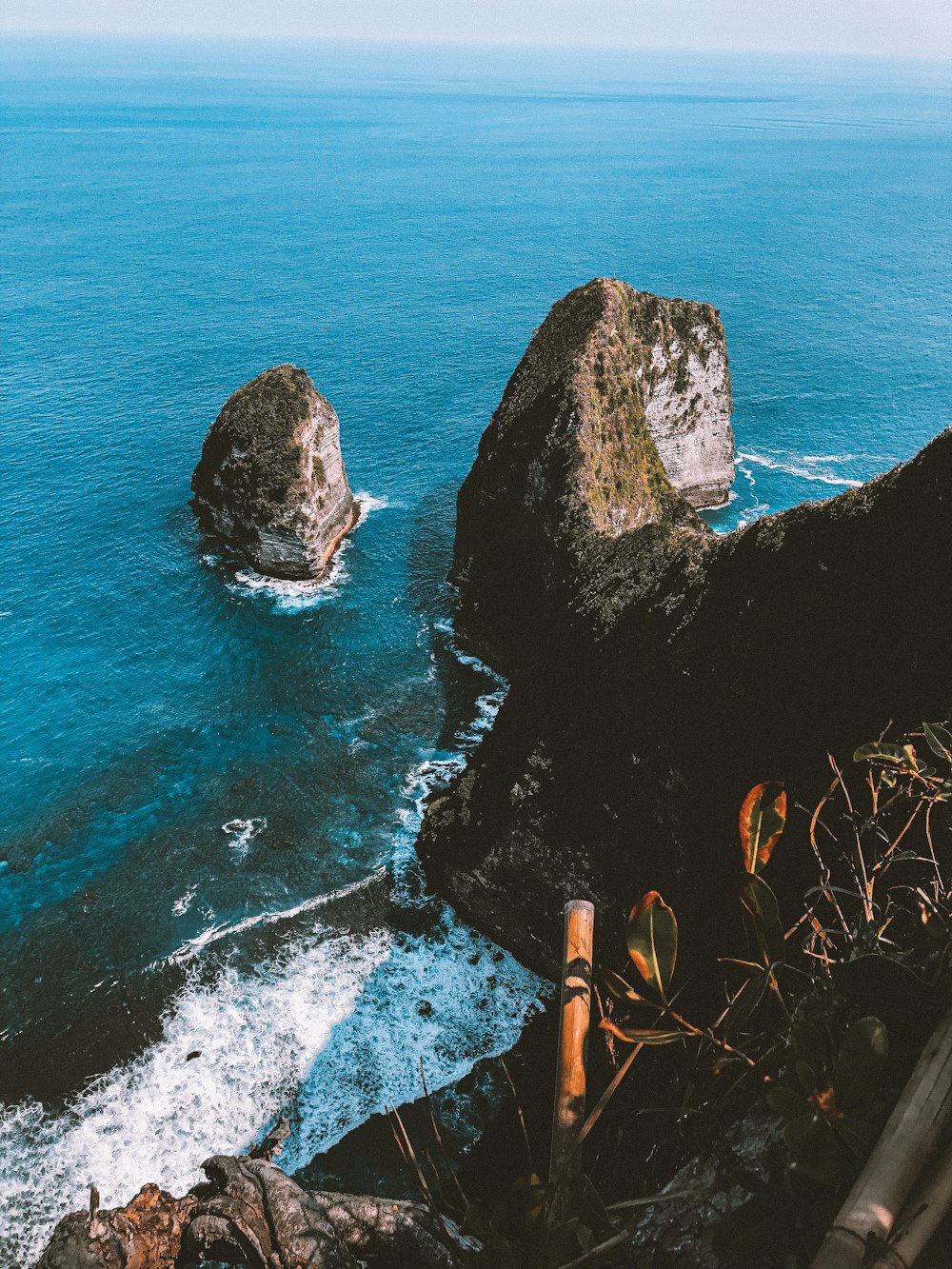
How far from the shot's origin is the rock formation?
22.5 metres

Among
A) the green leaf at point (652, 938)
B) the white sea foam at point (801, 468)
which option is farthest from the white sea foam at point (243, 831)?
the white sea foam at point (801, 468)

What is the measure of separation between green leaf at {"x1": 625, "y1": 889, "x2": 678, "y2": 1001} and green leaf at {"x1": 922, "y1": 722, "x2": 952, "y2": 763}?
3036 mm

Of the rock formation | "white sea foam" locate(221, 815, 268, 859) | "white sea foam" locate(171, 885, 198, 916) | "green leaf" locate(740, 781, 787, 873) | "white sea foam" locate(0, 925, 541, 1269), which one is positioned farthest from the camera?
"white sea foam" locate(221, 815, 268, 859)

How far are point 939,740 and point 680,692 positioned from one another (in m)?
19.8

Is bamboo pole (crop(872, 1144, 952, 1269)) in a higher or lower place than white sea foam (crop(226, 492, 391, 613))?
higher

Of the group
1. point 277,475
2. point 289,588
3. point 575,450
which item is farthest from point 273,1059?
point 277,475

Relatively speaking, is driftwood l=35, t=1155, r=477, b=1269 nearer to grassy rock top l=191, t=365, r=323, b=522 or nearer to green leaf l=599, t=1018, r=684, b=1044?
green leaf l=599, t=1018, r=684, b=1044

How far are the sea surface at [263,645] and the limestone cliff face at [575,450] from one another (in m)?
5.10

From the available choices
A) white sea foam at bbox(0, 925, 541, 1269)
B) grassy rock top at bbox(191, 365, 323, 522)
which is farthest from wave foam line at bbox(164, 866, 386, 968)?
grassy rock top at bbox(191, 365, 323, 522)

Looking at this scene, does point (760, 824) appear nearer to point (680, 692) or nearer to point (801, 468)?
point (680, 692)

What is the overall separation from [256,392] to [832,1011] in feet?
178

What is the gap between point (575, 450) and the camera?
41.4 m

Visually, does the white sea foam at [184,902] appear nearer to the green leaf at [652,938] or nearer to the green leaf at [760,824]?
the green leaf at [760,824]

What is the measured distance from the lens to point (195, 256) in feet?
409
